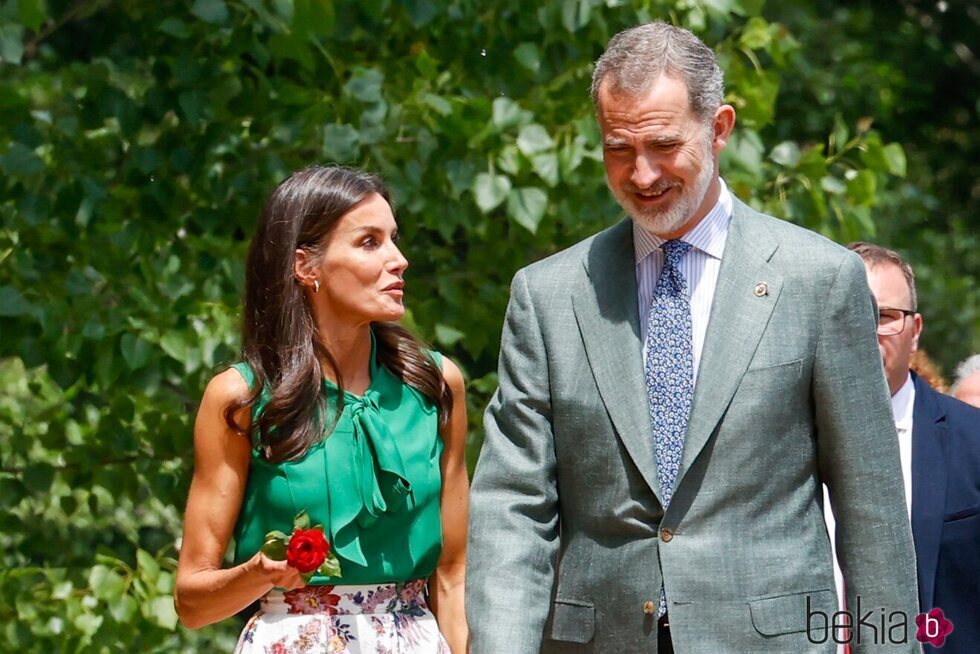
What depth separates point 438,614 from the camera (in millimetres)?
3775

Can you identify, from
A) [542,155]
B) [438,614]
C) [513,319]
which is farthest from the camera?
[542,155]

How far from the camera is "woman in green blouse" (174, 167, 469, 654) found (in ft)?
11.7

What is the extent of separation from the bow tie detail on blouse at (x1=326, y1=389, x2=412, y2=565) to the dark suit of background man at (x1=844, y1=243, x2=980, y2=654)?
1157 mm

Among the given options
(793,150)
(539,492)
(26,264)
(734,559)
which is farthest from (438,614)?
(793,150)

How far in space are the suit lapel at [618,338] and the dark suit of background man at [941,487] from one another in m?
0.79

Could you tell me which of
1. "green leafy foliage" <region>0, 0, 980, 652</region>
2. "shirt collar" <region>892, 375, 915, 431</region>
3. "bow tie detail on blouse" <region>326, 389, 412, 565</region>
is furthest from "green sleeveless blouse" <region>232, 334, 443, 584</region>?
"green leafy foliage" <region>0, 0, 980, 652</region>

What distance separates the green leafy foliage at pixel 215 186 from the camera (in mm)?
5191

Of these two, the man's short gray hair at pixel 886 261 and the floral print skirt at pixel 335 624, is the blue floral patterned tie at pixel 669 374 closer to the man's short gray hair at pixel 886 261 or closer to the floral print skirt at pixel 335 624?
the floral print skirt at pixel 335 624

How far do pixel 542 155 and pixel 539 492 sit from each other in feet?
6.78

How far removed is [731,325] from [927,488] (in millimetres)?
1058

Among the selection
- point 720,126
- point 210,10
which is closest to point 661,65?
point 720,126

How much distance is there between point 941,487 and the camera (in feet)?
13.3

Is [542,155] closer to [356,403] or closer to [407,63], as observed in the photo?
[407,63]

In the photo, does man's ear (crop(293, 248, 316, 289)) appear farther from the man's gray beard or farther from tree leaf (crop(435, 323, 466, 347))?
tree leaf (crop(435, 323, 466, 347))
